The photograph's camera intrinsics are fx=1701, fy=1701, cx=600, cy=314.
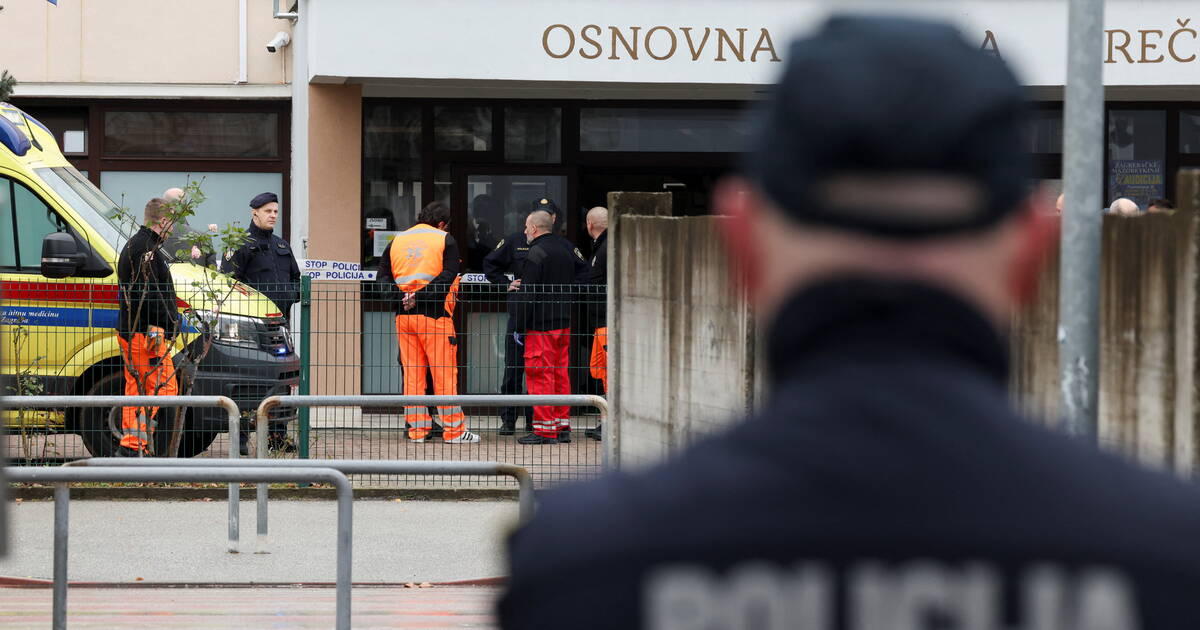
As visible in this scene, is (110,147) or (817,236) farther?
(110,147)

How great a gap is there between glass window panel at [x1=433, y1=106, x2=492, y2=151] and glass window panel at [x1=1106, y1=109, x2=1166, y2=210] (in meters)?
5.73

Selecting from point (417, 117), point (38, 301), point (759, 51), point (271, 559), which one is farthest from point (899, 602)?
point (417, 117)

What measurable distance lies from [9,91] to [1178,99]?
33.7 ft

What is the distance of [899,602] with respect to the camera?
1257 millimetres

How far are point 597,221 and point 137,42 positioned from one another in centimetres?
595

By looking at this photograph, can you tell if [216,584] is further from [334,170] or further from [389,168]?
[389,168]

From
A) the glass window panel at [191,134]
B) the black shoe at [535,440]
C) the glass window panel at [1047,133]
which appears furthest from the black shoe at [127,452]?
the glass window panel at [1047,133]

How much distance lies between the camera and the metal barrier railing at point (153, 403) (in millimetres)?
8008

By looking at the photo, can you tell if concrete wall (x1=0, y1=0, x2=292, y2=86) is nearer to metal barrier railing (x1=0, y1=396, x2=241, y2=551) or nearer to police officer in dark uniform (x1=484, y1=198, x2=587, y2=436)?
police officer in dark uniform (x1=484, y1=198, x2=587, y2=436)

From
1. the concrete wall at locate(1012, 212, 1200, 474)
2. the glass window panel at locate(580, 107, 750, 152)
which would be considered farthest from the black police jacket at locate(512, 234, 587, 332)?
the concrete wall at locate(1012, 212, 1200, 474)

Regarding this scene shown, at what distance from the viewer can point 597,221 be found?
544 inches

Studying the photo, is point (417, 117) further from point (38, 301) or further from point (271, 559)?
point (271, 559)

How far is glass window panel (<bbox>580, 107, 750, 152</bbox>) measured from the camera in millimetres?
15453

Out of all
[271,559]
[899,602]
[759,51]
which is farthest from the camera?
[759,51]
